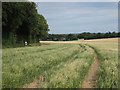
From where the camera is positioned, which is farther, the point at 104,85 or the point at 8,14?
the point at 8,14

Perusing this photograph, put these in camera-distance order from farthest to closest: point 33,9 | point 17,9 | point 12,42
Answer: point 33,9 → point 12,42 → point 17,9

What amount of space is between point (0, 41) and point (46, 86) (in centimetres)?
2420

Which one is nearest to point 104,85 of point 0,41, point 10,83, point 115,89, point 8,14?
point 115,89

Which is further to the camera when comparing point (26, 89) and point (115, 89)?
Answer: point (26, 89)

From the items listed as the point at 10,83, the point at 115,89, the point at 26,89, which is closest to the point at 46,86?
the point at 26,89

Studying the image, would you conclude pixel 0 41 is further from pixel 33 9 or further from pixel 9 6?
pixel 33 9

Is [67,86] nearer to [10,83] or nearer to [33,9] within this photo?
[10,83]

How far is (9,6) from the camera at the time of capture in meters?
25.6

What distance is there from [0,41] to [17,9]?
8.11m

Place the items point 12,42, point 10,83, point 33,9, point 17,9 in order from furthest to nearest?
point 33,9, point 12,42, point 17,9, point 10,83

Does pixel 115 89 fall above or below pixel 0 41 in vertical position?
below

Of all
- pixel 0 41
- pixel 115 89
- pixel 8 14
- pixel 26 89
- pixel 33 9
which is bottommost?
pixel 26 89

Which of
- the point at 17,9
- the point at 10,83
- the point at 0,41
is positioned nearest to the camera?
the point at 10,83

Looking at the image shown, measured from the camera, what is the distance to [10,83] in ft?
16.9
